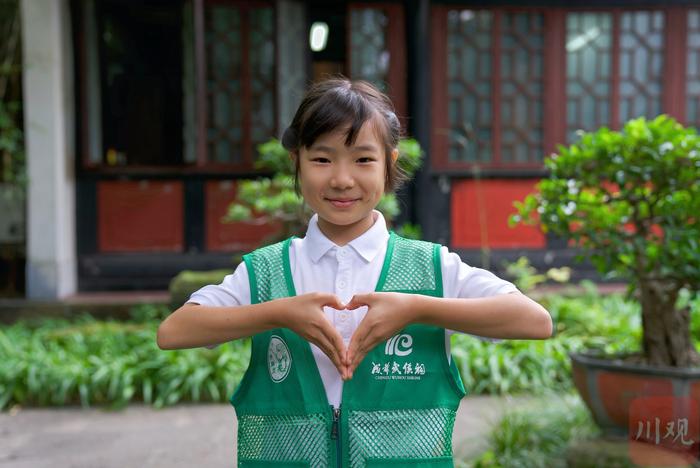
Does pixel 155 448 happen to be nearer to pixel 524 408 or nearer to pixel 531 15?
pixel 524 408

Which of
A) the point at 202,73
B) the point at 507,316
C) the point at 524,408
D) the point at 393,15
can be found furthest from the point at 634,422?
the point at 393,15

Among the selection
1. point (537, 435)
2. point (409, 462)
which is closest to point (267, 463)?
point (409, 462)

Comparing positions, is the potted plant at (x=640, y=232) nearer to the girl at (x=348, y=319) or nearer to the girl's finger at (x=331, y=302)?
the girl at (x=348, y=319)

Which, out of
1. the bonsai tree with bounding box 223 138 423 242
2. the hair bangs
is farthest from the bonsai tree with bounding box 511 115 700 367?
the hair bangs

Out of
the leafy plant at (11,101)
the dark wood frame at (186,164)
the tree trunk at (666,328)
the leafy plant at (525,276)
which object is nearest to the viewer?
the tree trunk at (666,328)

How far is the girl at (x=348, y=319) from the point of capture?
1446 mm

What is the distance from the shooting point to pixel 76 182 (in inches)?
283

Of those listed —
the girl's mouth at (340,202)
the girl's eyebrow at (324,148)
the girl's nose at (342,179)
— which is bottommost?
the girl's mouth at (340,202)

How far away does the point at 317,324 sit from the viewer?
4.45ft

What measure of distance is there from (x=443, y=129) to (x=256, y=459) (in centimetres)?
614

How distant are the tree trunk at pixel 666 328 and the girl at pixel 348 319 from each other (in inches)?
94.3

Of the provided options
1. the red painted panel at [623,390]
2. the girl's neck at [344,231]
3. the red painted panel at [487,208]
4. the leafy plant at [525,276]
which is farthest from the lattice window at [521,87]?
the girl's neck at [344,231]

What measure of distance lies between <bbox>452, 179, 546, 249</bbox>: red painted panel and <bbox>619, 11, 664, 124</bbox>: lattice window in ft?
4.46

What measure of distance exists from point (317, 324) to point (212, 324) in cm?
24
